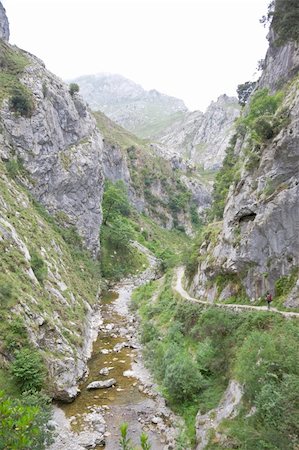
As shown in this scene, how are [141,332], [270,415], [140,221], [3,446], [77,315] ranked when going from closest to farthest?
[3,446], [270,415], [77,315], [141,332], [140,221]

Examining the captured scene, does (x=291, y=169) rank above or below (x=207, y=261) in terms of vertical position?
above

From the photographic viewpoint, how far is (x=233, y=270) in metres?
32.0

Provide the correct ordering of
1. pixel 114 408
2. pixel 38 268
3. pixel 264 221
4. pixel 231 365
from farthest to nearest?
pixel 38 268, pixel 264 221, pixel 114 408, pixel 231 365

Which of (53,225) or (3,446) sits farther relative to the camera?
(53,225)

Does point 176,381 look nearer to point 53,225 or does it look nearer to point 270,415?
point 270,415

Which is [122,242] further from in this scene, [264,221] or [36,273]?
[264,221]

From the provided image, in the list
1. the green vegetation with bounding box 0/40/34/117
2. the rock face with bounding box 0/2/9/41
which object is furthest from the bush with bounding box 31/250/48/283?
the rock face with bounding box 0/2/9/41

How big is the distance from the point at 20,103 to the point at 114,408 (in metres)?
51.5

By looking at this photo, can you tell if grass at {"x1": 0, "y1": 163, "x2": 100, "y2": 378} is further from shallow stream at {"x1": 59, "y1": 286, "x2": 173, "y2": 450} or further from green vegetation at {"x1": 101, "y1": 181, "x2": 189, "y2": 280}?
green vegetation at {"x1": 101, "y1": 181, "x2": 189, "y2": 280}

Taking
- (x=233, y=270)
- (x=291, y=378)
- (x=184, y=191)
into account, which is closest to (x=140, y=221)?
(x=184, y=191)

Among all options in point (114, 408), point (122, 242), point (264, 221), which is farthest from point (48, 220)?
point (264, 221)

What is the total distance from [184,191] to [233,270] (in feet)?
378

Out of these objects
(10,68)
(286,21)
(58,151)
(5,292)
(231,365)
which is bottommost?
(5,292)

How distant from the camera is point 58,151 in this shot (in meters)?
66.5
